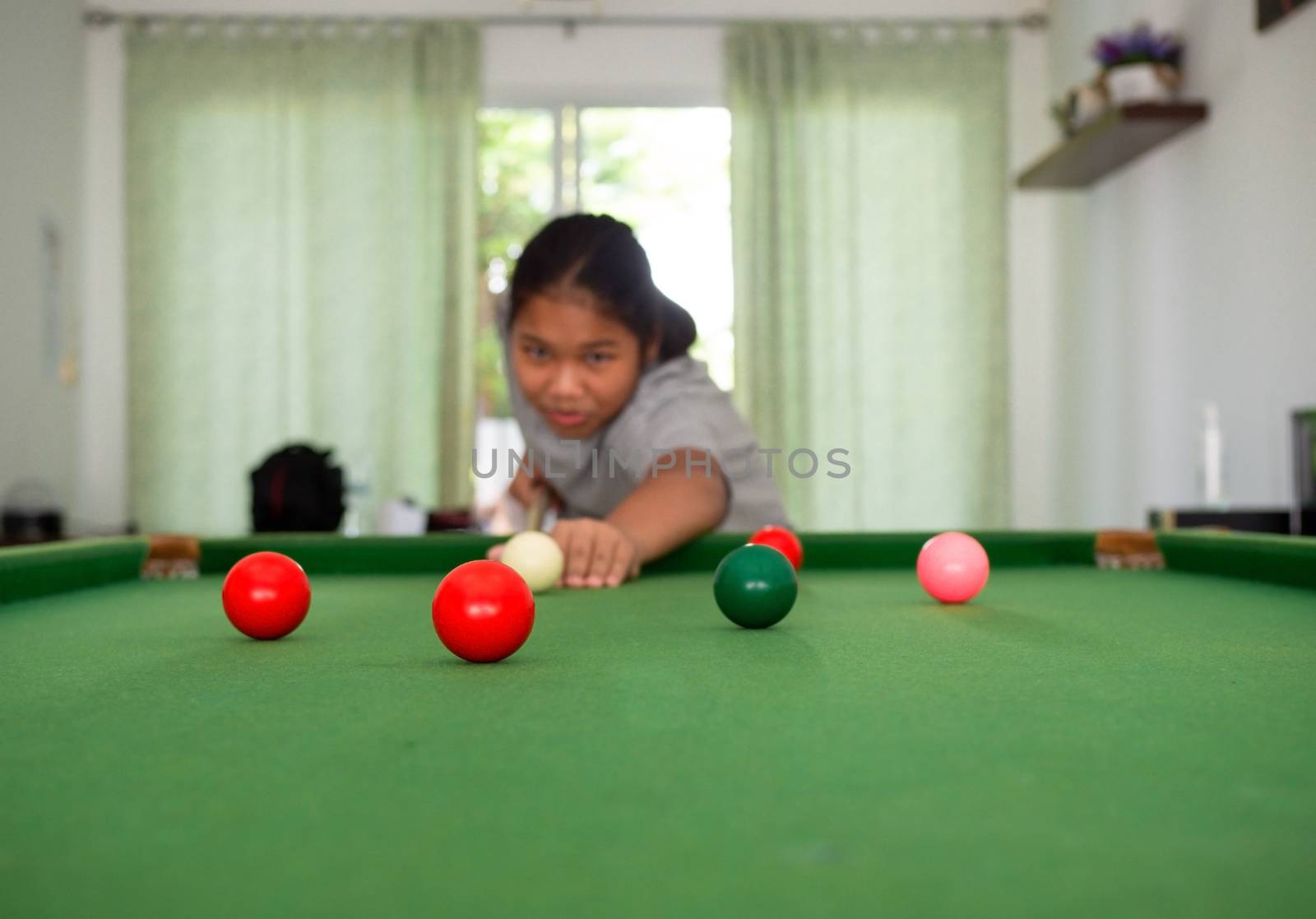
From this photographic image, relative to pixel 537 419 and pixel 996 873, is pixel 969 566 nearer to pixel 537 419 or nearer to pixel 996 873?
pixel 996 873

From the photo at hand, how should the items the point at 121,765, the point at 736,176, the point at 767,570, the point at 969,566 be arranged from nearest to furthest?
the point at 121,765 < the point at 767,570 < the point at 969,566 < the point at 736,176

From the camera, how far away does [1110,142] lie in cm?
478

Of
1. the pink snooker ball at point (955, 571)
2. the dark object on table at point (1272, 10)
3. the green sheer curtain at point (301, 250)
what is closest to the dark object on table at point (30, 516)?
the green sheer curtain at point (301, 250)

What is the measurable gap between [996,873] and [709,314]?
573cm

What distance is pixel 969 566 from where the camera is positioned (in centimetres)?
174

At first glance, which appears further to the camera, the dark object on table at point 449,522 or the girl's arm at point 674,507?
the dark object on table at point 449,522

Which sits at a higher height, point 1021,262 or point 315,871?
point 1021,262

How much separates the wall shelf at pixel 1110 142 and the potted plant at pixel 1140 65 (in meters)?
0.09

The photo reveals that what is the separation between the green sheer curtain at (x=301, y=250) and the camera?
5.95 meters

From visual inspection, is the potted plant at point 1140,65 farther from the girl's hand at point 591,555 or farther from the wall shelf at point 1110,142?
the girl's hand at point 591,555

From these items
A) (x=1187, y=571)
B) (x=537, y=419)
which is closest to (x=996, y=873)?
(x=1187, y=571)

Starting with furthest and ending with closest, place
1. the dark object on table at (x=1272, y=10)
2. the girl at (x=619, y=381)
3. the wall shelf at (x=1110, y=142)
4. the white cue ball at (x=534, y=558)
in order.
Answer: the wall shelf at (x=1110, y=142) → the dark object on table at (x=1272, y=10) → the girl at (x=619, y=381) → the white cue ball at (x=534, y=558)

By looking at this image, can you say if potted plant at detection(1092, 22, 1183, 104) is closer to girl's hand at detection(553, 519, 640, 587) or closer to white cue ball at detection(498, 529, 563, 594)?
girl's hand at detection(553, 519, 640, 587)

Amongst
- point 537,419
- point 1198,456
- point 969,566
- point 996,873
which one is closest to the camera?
point 996,873
